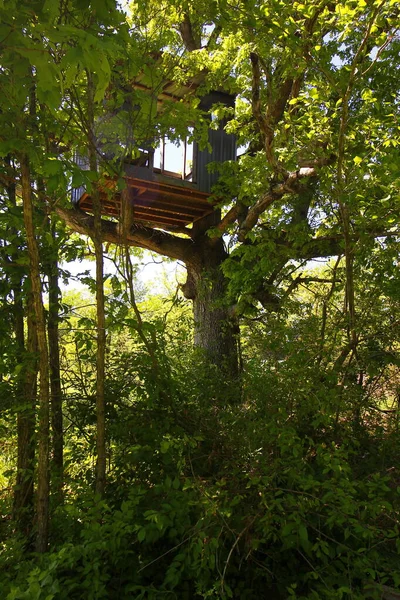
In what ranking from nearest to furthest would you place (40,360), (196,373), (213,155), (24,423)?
(40,360)
(24,423)
(196,373)
(213,155)

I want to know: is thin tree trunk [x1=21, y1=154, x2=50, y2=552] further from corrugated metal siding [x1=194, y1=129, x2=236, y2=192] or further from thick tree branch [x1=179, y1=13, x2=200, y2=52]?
thick tree branch [x1=179, y1=13, x2=200, y2=52]

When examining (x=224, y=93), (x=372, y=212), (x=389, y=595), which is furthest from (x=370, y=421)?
(x=224, y=93)

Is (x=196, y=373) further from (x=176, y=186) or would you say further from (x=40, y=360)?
(x=176, y=186)

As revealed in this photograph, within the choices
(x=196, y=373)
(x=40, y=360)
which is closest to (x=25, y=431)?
(x=40, y=360)

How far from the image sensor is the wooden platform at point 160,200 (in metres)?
8.05

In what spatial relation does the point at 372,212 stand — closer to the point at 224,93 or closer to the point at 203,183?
the point at 203,183

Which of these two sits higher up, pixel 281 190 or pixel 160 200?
pixel 160 200

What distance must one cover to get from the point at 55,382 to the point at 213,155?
6708mm

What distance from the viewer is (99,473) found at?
3.33m

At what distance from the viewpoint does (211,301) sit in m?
8.36

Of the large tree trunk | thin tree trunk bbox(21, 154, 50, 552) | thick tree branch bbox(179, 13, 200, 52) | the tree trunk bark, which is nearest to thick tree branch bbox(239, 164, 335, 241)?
the large tree trunk

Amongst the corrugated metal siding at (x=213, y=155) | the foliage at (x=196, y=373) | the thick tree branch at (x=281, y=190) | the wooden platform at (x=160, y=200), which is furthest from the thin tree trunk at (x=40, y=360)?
the corrugated metal siding at (x=213, y=155)

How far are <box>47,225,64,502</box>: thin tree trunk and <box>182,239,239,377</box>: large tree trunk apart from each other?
10.1 ft

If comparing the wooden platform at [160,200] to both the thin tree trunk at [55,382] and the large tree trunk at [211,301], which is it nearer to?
the large tree trunk at [211,301]
